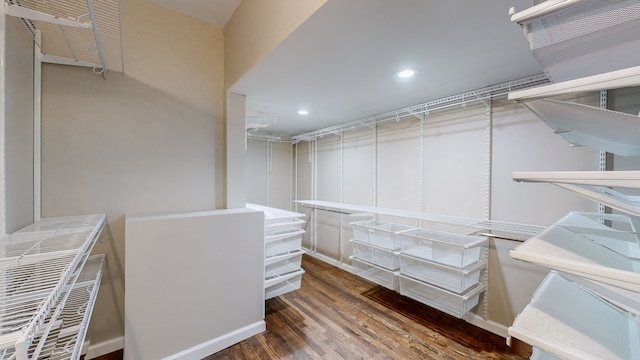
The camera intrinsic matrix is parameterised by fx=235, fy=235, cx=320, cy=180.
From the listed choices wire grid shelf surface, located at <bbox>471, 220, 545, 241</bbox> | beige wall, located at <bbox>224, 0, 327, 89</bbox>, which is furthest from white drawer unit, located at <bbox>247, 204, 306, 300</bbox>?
wire grid shelf surface, located at <bbox>471, 220, 545, 241</bbox>

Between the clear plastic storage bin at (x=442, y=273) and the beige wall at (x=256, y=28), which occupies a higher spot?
the beige wall at (x=256, y=28)

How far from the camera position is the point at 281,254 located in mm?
2188

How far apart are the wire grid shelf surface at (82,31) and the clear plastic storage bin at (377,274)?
270 centimetres

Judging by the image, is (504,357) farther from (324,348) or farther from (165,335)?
(165,335)

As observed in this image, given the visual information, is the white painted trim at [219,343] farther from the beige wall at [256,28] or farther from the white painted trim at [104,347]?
the beige wall at [256,28]

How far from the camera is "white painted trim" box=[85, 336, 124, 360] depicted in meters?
1.65

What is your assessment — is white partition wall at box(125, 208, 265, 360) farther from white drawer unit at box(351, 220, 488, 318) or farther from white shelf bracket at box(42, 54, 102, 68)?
white drawer unit at box(351, 220, 488, 318)

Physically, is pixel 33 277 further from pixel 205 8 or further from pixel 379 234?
pixel 379 234

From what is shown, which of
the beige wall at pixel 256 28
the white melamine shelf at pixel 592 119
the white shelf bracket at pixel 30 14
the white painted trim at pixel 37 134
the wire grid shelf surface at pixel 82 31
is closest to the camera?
the white melamine shelf at pixel 592 119

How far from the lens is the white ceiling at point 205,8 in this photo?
5.88ft

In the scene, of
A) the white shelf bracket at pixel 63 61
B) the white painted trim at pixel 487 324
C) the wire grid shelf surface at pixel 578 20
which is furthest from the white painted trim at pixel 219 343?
the wire grid shelf surface at pixel 578 20

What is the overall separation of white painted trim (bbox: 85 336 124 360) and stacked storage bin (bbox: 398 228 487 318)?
2.34m

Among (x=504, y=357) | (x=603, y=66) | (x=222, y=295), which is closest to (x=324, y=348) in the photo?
(x=222, y=295)

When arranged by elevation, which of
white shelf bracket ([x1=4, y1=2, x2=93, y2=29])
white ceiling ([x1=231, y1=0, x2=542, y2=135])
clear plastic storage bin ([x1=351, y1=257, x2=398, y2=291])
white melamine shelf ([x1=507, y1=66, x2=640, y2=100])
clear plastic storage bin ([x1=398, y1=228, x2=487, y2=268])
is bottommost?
clear plastic storage bin ([x1=351, y1=257, x2=398, y2=291])
